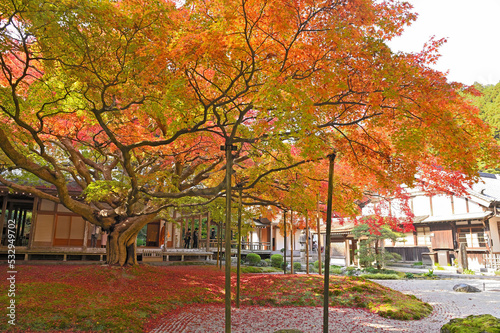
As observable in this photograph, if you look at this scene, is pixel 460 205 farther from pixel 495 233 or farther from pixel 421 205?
pixel 421 205

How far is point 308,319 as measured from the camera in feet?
26.6

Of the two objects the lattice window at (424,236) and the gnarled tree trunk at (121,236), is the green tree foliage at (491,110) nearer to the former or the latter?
the lattice window at (424,236)

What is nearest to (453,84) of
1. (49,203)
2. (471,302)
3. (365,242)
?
(471,302)

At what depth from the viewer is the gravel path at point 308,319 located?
7.10m

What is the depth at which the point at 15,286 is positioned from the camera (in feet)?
26.9

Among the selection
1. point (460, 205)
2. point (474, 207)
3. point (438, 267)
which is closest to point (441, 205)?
point (460, 205)

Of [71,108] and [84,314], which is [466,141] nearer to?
[84,314]

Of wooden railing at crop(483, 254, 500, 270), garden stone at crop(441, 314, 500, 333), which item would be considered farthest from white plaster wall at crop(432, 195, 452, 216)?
garden stone at crop(441, 314, 500, 333)

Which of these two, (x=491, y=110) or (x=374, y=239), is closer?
(x=374, y=239)

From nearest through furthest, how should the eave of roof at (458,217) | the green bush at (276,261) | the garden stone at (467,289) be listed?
the garden stone at (467,289), the eave of roof at (458,217), the green bush at (276,261)

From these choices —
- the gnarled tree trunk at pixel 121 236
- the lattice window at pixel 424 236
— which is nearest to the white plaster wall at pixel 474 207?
the lattice window at pixel 424 236

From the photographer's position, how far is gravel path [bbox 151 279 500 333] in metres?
7.10

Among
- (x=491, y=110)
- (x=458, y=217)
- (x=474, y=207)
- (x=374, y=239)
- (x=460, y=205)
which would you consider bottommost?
(x=374, y=239)

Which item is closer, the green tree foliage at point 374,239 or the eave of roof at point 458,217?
the green tree foliage at point 374,239
